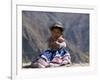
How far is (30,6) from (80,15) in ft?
1.65

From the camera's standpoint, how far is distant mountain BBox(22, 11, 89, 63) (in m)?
1.98

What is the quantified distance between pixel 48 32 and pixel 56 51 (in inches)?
7.7

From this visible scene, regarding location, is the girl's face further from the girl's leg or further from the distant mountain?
the girl's leg

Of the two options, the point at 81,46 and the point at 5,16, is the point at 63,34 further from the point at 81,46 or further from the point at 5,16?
the point at 5,16

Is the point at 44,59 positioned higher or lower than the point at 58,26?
lower

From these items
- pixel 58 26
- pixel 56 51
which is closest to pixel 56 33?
pixel 58 26

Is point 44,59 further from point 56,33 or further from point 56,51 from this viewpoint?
point 56,33

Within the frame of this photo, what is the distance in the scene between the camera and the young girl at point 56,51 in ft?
6.71

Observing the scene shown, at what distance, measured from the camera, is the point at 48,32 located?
6.72 ft

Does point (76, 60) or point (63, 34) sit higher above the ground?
point (63, 34)

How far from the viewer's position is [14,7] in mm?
1945

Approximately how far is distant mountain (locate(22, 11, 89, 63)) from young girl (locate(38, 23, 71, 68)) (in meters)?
0.04
